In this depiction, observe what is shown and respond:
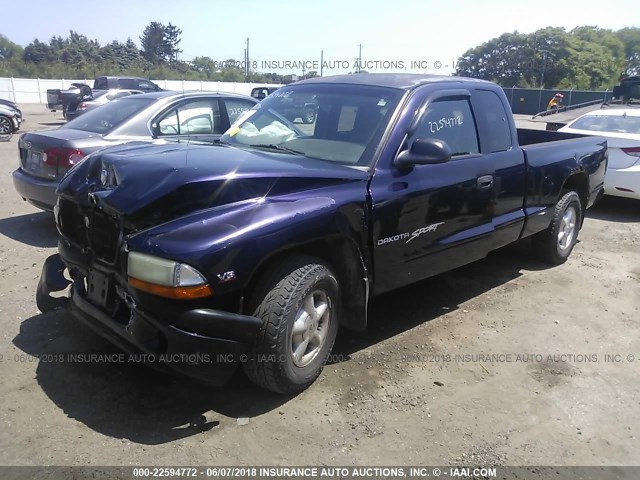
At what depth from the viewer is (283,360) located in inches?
123

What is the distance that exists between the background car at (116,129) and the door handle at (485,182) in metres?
2.67

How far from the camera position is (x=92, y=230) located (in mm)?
3221

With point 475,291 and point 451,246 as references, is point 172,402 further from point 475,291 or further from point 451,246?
point 475,291

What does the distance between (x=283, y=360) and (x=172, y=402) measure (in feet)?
2.47

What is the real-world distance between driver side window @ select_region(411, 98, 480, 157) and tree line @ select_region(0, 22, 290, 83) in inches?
1873

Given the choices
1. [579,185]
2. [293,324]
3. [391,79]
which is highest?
[391,79]

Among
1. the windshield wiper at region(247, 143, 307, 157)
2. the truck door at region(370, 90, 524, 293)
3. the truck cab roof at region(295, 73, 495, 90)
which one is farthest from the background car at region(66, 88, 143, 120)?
the truck door at region(370, 90, 524, 293)

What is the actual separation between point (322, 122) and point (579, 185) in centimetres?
366

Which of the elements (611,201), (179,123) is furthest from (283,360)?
(611,201)

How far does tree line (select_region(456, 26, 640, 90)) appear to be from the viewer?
245ft

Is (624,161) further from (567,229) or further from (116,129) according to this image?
(116,129)

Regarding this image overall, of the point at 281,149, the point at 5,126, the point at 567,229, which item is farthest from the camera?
the point at 5,126

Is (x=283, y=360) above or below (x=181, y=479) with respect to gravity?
above

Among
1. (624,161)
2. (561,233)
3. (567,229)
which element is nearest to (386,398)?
(561,233)
